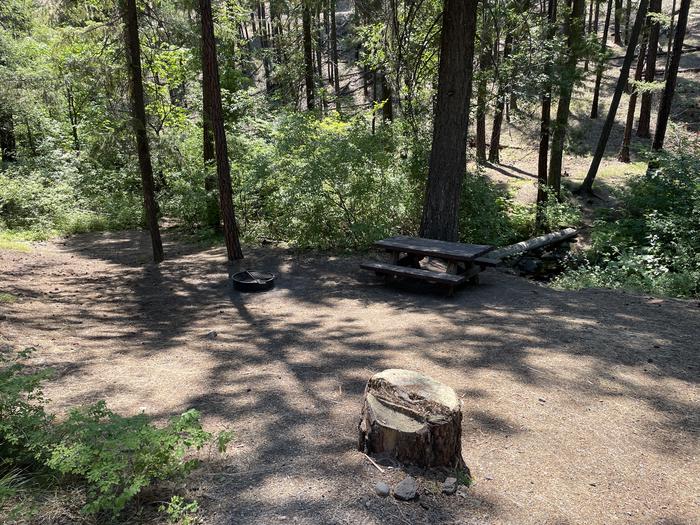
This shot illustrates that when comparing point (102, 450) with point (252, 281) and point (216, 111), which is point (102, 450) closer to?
point (252, 281)

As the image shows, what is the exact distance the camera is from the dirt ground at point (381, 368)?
294cm

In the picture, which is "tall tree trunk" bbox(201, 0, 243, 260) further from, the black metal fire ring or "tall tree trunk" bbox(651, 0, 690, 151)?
"tall tree trunk" bbox(651, 0, 690, 151)

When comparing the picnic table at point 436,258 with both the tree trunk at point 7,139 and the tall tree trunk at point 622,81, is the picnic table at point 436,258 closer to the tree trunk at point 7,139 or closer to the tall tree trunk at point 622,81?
the tall tree trunk at point 622,81

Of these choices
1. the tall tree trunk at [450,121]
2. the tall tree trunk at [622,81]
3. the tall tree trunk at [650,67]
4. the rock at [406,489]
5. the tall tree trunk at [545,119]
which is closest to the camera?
the rock at [406,489]

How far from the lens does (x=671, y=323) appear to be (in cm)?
599

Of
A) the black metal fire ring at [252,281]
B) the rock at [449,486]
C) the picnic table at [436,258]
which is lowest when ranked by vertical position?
the black metal fire ring at [252,281]

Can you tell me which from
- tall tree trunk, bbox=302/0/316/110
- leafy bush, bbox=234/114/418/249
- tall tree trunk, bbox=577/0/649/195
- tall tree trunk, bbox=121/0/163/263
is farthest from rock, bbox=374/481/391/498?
tall tree trunk, bbox=577/0/649/195

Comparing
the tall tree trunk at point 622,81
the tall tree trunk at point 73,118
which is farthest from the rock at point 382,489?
the tall tree trunk at point 73,118

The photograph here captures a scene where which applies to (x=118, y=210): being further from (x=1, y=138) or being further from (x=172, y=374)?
(x=172, y=374)

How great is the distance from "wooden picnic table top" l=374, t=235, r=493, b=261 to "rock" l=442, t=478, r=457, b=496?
4.71 m

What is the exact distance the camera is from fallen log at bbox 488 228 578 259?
36.2ft

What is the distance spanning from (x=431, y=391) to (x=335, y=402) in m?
1.17

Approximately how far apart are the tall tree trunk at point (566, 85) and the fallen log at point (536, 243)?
71.4 inches

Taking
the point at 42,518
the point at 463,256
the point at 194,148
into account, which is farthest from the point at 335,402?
the point at 194,148
